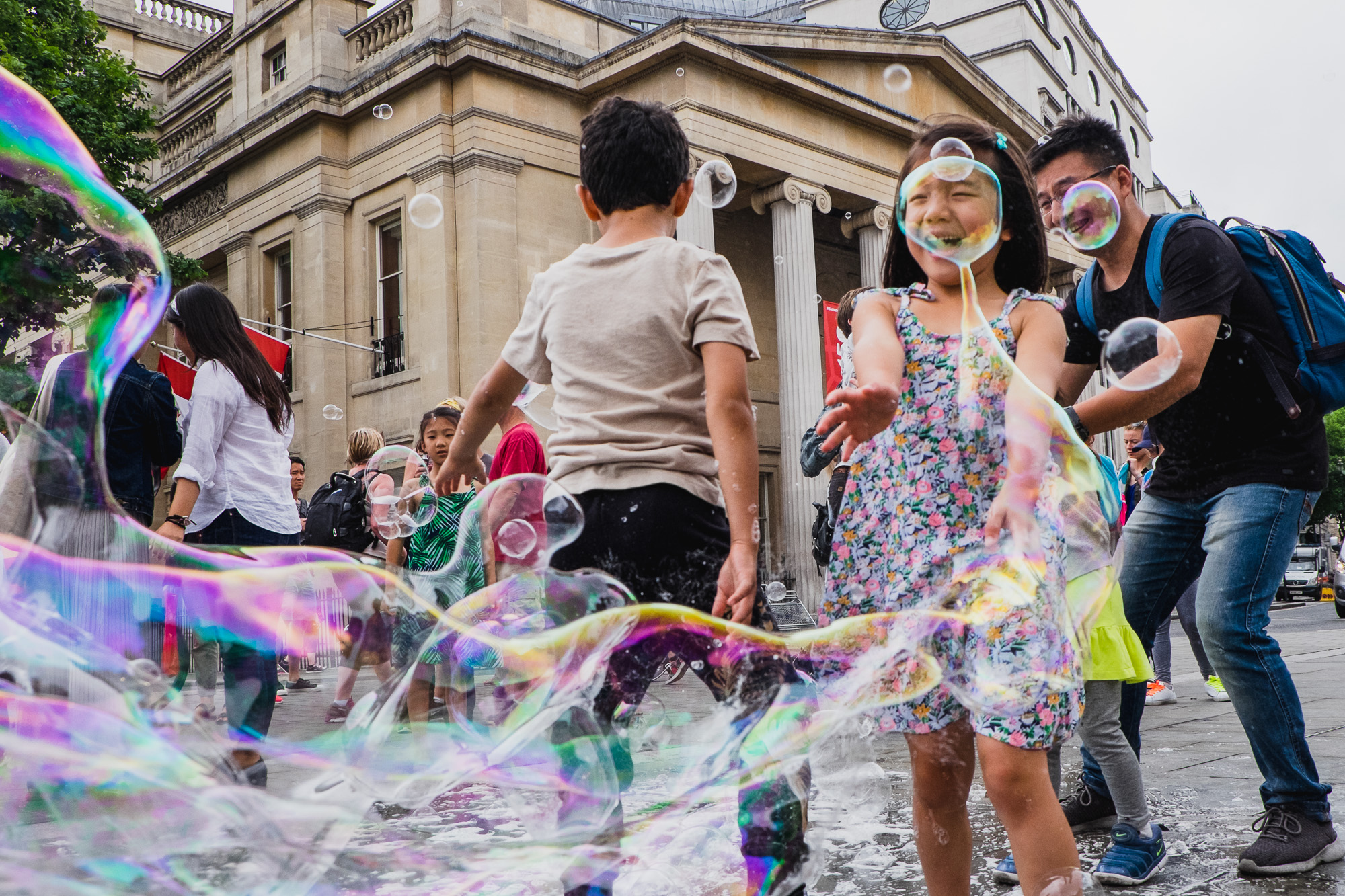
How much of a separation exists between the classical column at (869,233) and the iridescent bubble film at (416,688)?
18046 millimetres

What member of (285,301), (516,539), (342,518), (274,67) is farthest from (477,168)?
(516,539)

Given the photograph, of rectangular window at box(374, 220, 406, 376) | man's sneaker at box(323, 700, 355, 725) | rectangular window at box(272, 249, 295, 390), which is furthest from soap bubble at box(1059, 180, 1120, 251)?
rectangular window at box(272, 249, 295, 390)

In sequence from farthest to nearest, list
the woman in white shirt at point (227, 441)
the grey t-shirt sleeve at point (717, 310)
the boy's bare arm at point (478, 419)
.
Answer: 1. the woman in white shirt at point (227, 441)
2. the boy's bare arm at point (478, 419)
3. the grey t-shirt sleeve at point (717, 310)

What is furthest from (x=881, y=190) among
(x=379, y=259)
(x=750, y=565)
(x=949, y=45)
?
(x=750, y=565)

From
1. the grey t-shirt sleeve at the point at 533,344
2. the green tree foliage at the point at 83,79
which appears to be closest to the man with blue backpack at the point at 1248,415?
the grey t-shirt sleeve at the point at 533,344

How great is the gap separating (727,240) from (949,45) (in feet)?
17.8

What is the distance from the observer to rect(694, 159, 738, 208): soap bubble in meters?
3.73

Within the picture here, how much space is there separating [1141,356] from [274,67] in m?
20.4

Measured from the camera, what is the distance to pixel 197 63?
2222 cm

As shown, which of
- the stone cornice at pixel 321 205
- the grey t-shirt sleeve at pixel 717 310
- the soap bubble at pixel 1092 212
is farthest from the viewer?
the stone cornice at pixel 321 205

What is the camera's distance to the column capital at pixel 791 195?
18.2 meters

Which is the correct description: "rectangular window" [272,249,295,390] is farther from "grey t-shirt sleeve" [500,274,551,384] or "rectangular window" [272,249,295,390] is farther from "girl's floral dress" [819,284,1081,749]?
"girl's floral dress" [819,284,1081,749]

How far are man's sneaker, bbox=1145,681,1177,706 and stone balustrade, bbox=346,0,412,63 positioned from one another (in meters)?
15.7

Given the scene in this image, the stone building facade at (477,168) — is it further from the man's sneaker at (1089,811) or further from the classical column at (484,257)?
the man's sneaker at (1089,811)
